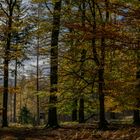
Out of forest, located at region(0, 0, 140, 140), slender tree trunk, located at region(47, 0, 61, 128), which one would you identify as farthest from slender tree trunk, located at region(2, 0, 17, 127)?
slender tree trunk, located at region(47, 0, 61, 128)

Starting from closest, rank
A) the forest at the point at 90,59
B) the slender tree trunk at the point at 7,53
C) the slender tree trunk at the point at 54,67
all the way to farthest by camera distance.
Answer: the forest at the point at 90,59
the slender tree trunk at the point at 54,67
the slender tree trunk at the point at 7,53

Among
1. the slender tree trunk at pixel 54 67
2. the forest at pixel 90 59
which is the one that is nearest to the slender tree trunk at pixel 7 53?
the forest at pixel 90 59

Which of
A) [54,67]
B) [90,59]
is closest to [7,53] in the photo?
[54,67]

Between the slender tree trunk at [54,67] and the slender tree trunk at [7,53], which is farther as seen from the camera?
the slender tree trunk at [7,53]

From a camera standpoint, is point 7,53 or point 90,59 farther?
point 7,53

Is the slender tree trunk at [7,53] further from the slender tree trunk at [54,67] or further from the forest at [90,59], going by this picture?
the slender tree trunk at [54,67]

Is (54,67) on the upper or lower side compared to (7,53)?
lower

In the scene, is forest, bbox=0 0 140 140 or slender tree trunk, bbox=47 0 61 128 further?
slender tree trunk, bbox=47 0 61 128

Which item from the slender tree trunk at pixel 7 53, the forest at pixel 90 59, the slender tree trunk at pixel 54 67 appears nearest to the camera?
the forest at pixel 90 59

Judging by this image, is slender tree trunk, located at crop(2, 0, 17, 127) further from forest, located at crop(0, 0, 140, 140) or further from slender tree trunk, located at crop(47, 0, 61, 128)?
slender tree trunk, located at crop(47, 0, 61, 128)

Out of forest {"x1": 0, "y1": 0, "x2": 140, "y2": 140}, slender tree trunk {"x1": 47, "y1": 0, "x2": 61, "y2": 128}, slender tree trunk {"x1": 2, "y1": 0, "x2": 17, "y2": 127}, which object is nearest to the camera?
forest {"x1": 0, "y1": 0, "x2": 140, "y2": 140}

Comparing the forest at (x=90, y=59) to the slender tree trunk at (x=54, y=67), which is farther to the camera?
the slender tree trunk at (x=54, y=67)

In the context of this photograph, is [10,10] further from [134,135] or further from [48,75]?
[134,135]

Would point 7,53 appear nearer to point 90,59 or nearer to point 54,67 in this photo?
point 54,67
